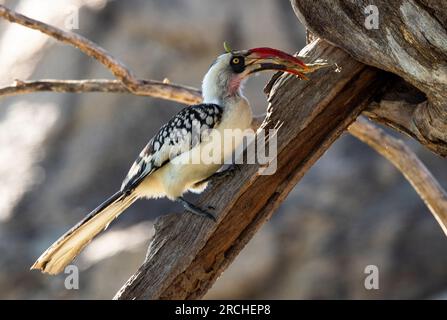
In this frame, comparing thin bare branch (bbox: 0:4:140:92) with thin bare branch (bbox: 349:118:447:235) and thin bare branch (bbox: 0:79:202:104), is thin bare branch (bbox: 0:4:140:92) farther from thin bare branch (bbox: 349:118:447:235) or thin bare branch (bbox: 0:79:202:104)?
thin bare branch (bbox: 349:118:447:235)

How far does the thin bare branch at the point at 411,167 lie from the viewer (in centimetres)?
409

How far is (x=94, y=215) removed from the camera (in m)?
3.28

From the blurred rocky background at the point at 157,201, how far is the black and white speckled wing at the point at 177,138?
3.17m

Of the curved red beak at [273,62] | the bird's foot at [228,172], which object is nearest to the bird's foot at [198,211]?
the bird's foot at [228,172]

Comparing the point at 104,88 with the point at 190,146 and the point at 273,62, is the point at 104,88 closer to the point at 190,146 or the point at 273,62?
the point at 190,146

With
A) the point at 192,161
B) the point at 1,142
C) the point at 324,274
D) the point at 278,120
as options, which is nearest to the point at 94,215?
the point at 192,161

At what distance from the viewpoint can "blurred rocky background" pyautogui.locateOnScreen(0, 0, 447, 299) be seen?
6.59 m

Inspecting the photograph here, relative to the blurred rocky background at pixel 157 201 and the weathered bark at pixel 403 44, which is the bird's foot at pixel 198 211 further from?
the blurred rocky background at pixel 157 201

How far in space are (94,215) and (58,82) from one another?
1129 millimetres

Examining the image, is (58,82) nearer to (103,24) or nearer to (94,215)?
(94,215)

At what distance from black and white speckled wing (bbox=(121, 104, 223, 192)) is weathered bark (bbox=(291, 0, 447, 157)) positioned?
568 mm

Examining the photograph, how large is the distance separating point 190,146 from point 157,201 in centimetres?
375

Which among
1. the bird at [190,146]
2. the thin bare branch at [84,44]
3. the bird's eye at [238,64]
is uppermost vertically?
the thin bare branch at [84,44]
